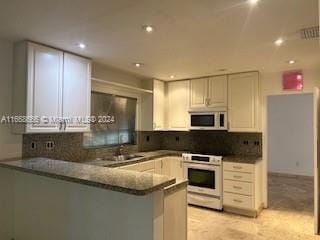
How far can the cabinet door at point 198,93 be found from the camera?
15.4 feet

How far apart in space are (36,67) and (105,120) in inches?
63.8

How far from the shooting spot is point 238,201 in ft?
13.2

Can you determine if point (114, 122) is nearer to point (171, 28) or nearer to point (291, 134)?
point (171, 28)

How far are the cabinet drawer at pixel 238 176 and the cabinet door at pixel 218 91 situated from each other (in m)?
1.22

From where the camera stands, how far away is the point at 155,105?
16.0 ft

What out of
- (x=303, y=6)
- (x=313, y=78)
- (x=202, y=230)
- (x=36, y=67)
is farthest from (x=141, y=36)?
(x=313, y=78)

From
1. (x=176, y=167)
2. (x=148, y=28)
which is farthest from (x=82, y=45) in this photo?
(x=176, y=167)

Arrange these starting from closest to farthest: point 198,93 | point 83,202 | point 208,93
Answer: point 83,202
point 208,93
point 198,93

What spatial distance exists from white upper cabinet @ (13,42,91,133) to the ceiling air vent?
2.63 m

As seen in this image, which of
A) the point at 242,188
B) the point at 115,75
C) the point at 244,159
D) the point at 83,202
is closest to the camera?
the point at 83,202

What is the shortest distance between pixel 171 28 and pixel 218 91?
7.91 ft

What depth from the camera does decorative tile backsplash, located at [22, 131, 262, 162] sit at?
126 inches

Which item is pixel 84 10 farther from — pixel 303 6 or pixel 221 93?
pixel 221 93

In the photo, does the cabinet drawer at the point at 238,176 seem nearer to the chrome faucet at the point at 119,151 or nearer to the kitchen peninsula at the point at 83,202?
the chrome faucet at the point at 119,151
